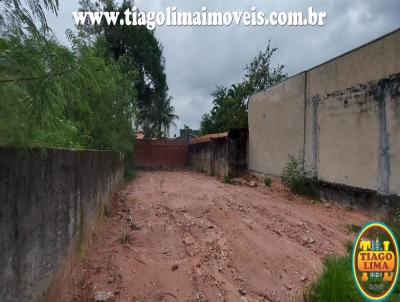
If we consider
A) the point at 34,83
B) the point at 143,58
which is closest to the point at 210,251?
the point at 34,83

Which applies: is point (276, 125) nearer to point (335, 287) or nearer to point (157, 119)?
point (335, 287)

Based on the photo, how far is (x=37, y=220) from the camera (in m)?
2.37

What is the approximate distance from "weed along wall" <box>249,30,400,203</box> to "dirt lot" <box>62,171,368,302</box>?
912 mm

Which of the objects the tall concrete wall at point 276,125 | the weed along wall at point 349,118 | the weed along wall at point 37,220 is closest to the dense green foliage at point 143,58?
the tall concrete wall at point 276,125

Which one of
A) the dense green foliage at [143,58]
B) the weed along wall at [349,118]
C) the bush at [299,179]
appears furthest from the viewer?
the dense green foliage at [143,58]

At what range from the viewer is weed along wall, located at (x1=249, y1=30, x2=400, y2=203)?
5883 mm

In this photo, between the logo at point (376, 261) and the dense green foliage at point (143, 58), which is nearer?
the logo at point (376, 261)

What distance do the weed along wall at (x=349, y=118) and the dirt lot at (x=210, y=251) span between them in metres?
0.91

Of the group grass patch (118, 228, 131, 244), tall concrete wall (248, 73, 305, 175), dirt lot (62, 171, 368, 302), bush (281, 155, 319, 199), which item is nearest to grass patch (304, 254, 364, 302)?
dirt lot (62, 171, 368, 302)

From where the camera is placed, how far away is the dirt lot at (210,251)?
11.1 feet

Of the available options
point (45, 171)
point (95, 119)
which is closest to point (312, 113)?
point (95, 119)

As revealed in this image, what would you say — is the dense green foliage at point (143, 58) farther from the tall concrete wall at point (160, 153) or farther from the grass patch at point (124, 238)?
the grass patch at point (124, 238)

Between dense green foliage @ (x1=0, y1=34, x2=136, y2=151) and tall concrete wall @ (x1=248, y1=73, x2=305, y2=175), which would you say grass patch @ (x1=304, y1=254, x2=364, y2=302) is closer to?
dense green foliage @ (x1=0, y1=34, x2=136, y2=151)

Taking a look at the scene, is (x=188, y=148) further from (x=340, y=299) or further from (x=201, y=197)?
(x=340, y=299)
